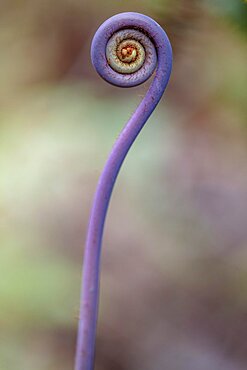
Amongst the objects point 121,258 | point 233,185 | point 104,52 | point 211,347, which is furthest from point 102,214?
point 233,185

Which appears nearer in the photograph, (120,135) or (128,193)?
(120,135)

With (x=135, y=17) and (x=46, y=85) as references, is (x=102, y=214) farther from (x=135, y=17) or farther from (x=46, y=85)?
(x=46, y=85)

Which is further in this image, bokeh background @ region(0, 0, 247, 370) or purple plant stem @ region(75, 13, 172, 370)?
bokeh background @ region(0, 0, 247, 370)

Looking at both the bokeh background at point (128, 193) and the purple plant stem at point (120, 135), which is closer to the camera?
the purple plant stem at point (120, 135)
